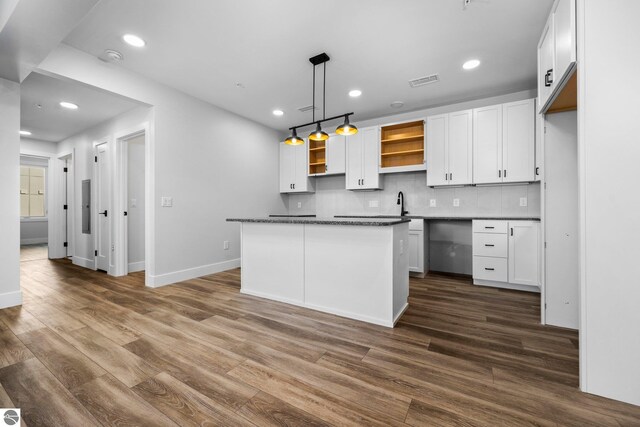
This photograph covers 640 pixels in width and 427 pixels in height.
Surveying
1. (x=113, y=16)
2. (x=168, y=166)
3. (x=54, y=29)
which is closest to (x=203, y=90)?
(x=168, y=166)

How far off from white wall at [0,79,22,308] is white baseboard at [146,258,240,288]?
1278mm

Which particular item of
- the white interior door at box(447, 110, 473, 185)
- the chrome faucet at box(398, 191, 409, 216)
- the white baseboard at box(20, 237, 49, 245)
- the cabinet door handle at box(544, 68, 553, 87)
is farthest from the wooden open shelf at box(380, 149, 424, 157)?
the white baseboard at box(20, 237, 49, 245)

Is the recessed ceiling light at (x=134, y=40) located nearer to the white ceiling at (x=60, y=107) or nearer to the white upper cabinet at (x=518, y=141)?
the white ceiling at (x=60, y=107)

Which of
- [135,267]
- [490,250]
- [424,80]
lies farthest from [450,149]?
[135,267]

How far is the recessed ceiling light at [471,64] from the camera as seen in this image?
318cm

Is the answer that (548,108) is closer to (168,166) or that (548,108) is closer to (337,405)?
(337,405)

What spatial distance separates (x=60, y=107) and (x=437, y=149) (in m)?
6.09

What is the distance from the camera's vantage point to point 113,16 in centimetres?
240

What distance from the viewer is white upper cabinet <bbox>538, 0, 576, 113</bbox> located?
5.45ft

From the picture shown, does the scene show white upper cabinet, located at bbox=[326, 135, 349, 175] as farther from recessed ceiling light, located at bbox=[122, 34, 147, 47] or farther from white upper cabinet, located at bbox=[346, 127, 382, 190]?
recessed ceiling light, located at bbox=[122, 34, 147, 47]

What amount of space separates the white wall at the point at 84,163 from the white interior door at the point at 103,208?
220 mm

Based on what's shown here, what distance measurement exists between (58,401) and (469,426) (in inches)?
85.0

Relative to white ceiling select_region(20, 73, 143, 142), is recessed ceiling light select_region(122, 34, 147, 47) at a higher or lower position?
higher

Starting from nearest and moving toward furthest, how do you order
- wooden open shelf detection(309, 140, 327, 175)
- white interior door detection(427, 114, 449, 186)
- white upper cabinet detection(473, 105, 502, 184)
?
1. white upper cabinet detection(473, 105, 502, 184)
2. white interior door detection(427, 114, 449, 186)
3. wooden open shelf detection(309, 140, 327, 175)
